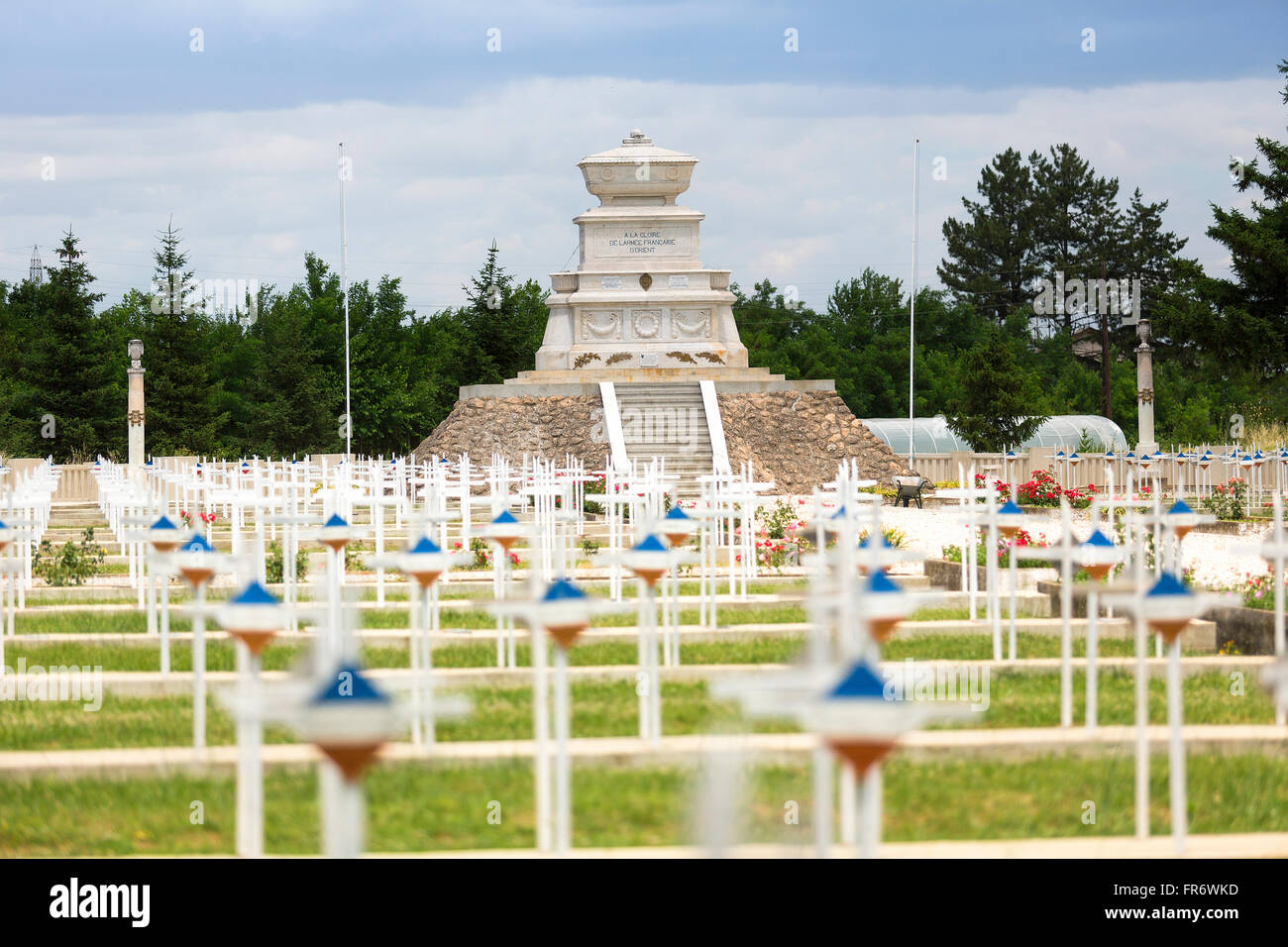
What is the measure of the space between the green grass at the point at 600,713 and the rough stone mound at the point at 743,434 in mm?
26849

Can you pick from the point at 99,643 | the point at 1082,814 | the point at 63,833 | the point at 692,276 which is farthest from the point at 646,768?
the point at 692,276

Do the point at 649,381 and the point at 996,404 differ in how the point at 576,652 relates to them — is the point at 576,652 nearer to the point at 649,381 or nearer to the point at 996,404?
the point at 649,381

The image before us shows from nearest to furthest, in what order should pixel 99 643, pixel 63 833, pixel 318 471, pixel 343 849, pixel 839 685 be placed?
pixel 839 685, pixel 343 849, pixel 63 833, pixel 99 643, pixel 318 471

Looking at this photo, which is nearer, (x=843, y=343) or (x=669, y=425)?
(x=669, y=425)

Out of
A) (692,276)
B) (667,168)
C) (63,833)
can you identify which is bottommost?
(63,833)

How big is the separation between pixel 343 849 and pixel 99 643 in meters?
8.91

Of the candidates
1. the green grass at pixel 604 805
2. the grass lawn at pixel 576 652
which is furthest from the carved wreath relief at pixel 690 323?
the green grass at pixel 604 805

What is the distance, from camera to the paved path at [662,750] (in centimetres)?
778

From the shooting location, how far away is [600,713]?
927 centimetres

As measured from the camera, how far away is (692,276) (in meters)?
43.6

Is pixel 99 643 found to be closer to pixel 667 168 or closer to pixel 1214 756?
pixel 1214 756

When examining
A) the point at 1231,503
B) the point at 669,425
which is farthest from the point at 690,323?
the point at 1231,503

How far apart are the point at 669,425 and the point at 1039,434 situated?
2115cm

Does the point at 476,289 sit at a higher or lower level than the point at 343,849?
higher
